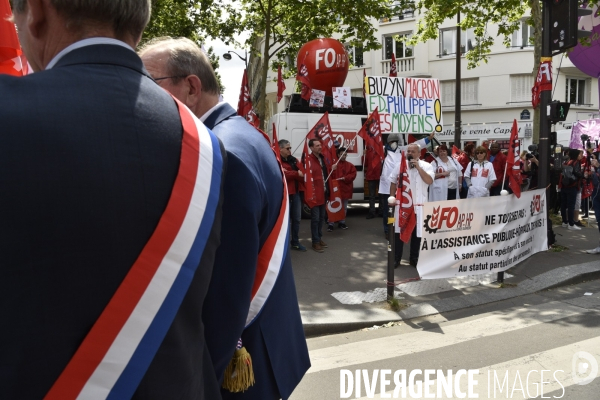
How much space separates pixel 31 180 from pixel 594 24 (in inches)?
540

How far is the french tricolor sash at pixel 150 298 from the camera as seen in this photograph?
A: 3.40 feet

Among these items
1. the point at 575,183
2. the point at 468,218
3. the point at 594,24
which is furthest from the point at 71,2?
the point at 594,24

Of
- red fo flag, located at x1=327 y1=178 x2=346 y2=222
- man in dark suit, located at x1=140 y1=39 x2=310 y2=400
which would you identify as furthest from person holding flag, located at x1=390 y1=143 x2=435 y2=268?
man in dark suit, located at x1=140 y1=39 x2=310 y2=400

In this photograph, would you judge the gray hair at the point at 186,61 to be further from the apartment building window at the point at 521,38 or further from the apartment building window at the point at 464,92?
the apartment building window at the point at 521,38

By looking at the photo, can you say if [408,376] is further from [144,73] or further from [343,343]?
[144,73]

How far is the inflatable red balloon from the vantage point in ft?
52.2

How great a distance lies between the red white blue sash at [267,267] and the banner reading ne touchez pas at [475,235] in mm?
5083

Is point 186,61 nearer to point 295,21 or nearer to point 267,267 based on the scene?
point 267,267

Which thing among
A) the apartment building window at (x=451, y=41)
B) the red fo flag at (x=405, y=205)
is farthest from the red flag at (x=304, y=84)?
the apartment building window at (x=451, y=41)

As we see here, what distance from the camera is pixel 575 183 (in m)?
11.7

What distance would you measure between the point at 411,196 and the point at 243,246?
609cm

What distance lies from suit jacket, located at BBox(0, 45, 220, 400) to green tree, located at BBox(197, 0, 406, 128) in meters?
17.0

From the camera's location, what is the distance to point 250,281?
4.71ft

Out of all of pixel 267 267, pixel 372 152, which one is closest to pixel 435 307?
pixel 267 267
